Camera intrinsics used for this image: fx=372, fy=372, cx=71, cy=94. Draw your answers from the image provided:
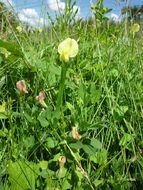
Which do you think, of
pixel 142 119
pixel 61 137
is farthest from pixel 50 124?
pixel 142 119

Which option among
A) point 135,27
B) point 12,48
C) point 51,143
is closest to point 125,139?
point 51,143

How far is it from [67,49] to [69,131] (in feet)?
0.83

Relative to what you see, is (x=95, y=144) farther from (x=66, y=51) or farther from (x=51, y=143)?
(x=66, y=51)

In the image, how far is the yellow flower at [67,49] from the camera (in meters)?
0.91

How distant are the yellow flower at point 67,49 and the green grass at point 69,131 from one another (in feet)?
0.55

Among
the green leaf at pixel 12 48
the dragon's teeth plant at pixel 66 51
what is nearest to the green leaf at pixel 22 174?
the dragon's teeth plant at pixel 66 51

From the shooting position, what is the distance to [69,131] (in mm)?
1051

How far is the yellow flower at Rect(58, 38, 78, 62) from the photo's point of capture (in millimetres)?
911

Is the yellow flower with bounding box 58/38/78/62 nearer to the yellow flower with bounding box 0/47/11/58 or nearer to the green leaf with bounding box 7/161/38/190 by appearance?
the green leaf with bounding box 7/161/38/190

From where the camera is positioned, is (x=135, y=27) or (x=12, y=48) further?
(x=135, y=27)

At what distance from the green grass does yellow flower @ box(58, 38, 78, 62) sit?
17cm

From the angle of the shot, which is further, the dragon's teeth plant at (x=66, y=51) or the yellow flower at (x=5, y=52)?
the yellow flower at (x=5, y=52)

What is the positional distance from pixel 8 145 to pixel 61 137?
148mm

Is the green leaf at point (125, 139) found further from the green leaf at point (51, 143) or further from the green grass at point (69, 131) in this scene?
the green leaf at point (51, 143)
